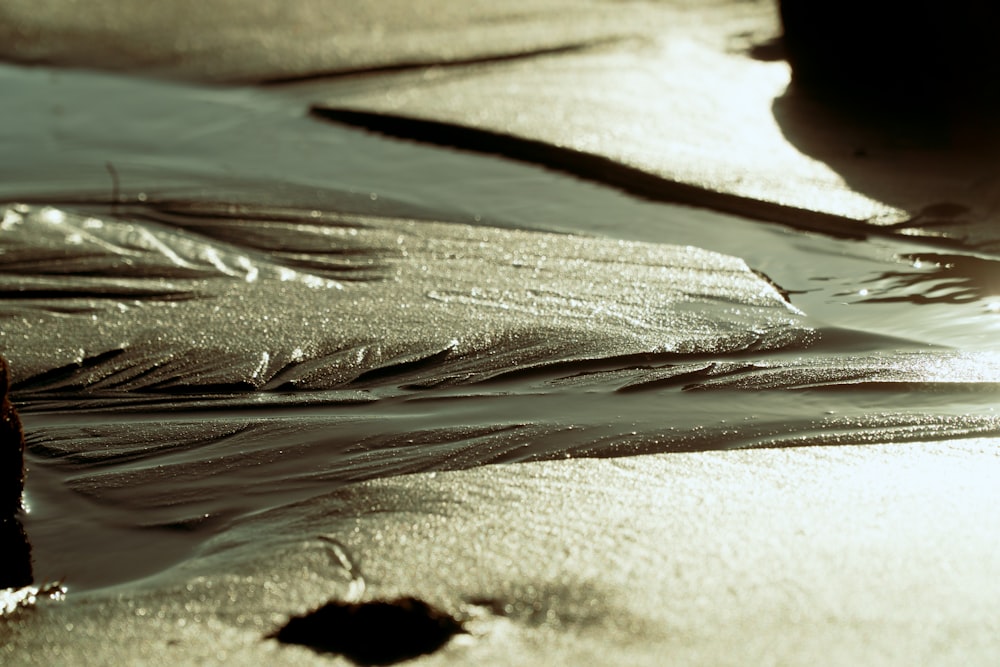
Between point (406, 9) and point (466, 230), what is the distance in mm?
2151

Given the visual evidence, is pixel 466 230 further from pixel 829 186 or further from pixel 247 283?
pixel 829 186

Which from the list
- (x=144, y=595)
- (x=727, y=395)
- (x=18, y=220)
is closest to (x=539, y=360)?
(x=727, y=395)

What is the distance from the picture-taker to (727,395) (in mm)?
1943

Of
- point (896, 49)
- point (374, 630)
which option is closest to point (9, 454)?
point (374, 630)

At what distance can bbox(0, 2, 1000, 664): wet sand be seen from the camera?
4.52ft

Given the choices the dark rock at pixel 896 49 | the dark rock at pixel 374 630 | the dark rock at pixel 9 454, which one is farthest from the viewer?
the dark rock at pixel 896 49

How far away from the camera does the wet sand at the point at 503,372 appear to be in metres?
1.38

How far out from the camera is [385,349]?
2.11 metres

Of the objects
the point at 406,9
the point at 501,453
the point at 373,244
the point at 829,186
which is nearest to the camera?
the point at 501,453

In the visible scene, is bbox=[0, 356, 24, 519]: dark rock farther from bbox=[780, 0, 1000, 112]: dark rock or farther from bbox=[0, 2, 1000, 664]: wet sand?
bbox=[780, 0, 1000, 112]: dark rock

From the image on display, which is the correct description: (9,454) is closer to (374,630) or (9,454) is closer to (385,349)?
(374,630)

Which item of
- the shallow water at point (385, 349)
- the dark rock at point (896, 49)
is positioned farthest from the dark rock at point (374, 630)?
the dark rock at point (896, 49)

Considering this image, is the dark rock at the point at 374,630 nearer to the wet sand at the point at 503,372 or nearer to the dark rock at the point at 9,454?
the wet sand at the point at 503,372

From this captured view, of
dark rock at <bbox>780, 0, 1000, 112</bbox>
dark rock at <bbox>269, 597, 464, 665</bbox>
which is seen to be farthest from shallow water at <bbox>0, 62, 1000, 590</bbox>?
dark rock at <bbox>780, 0, 1000, 112</bbox>
